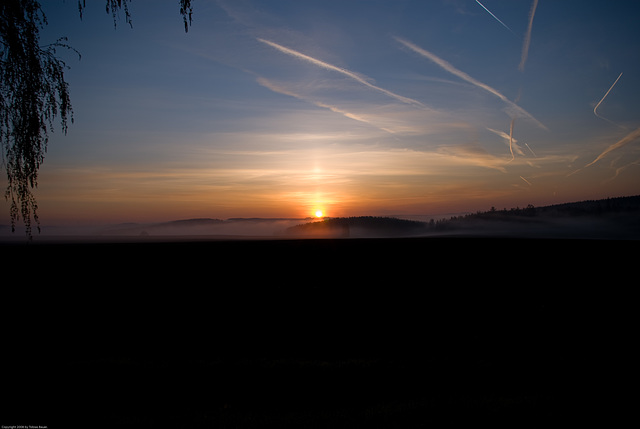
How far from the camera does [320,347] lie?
6.62 meters

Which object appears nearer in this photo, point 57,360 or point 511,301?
point 57,360

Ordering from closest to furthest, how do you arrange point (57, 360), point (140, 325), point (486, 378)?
point (486, 378) → point (57, 360) → point (140, 325)

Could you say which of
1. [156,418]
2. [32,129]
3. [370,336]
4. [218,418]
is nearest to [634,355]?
[370,336]

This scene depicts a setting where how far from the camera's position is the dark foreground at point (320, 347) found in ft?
14.7

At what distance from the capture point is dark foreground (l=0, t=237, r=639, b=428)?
14.7 feet

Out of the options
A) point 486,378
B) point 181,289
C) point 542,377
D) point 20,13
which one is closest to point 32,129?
point 20,13

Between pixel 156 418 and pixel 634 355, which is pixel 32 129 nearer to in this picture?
pixel 156 418

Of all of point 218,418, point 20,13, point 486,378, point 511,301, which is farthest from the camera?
point 511,301

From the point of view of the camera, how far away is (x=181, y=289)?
10.6 meters

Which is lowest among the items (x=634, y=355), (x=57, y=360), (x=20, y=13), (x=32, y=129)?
(x=634, y=355)

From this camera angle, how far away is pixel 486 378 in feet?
17.6

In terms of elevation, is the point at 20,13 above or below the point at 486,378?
above

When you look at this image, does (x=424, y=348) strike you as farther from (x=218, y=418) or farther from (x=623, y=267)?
(x=623, y=267)

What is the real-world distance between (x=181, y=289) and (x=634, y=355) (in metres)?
9.89
